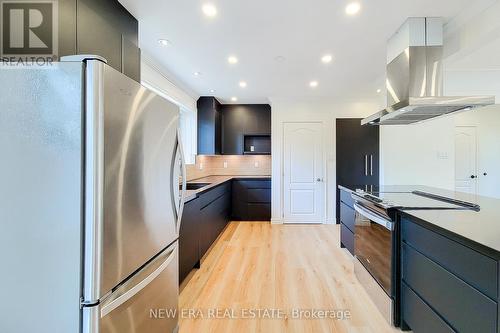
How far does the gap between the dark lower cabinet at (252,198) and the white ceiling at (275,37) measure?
6.87ft

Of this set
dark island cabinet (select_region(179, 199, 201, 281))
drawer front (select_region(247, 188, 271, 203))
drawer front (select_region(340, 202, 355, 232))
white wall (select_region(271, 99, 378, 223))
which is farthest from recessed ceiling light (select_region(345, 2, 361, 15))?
drawer front (select_region(247, 188, 271, 203))

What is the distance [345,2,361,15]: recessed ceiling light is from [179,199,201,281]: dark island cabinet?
2223 millimetres

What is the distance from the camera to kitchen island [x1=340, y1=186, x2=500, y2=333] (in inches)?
45.1

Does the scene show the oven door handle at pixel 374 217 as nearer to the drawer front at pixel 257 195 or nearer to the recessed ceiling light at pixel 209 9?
the recessed ceiling light at pixel 209 9

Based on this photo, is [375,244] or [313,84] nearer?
[375,244]

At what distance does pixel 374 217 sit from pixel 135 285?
1.91 meters

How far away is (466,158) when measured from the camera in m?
5.32

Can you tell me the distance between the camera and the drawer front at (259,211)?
5.31 meters

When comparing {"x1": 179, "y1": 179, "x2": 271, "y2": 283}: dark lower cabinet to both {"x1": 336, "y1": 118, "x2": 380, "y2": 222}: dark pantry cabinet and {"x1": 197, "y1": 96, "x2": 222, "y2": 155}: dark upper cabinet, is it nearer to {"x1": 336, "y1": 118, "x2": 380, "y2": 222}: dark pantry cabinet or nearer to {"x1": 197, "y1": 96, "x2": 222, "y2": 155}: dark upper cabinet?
{"x1": 197, "y1": 96, "x2": 222, "y2": 155}: dark upper cabinet

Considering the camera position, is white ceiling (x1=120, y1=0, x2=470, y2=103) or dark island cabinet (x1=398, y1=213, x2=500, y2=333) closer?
dark island cabinet (x1=398, y1=213, x2=500, y2=333)

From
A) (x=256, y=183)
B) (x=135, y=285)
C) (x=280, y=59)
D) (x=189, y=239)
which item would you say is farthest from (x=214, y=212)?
(x=135, y=285)

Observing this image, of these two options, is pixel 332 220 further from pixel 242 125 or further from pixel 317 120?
pixel 242 125

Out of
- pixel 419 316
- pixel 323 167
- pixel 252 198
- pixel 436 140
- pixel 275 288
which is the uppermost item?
pixel 436 140

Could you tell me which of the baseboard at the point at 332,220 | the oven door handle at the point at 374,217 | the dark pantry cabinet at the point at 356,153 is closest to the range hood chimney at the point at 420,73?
the oven door handle at the point at 374,217
